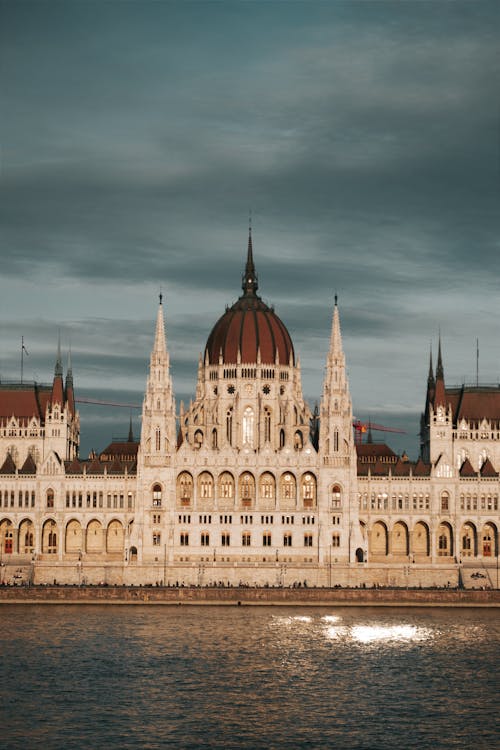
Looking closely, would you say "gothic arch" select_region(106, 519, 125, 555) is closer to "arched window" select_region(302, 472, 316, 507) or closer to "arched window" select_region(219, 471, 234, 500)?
"arched window" select_region(219, 471, 234, 500)

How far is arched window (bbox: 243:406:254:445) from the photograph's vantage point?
19725 cm

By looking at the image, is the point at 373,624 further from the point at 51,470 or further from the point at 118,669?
the point at 51,470

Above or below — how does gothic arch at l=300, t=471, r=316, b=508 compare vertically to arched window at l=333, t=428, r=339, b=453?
below

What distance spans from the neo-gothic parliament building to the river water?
20.0m

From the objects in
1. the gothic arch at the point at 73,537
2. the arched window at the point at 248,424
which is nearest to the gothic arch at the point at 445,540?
the arched window at the point at 248,424

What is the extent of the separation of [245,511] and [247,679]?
69.3m

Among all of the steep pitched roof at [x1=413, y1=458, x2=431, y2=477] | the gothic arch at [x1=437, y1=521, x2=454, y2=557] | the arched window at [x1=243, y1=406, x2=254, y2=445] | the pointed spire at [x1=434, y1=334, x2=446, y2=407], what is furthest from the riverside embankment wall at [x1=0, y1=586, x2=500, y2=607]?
the pointed spire at [x1=434, y1=334, x2=446, y2=407]

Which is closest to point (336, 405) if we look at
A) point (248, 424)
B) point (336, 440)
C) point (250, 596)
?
point (336, 440)

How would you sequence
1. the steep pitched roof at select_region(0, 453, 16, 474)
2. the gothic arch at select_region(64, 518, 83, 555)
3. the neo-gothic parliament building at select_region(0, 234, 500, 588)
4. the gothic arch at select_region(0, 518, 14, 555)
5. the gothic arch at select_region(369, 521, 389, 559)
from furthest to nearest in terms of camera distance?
the steep pitched roof at select_region(0, 453, 16, 474) → the gothic arch at select_region(369, 521, 389, 559) → the gothic arch at select_region(64, 518, 83, 555) → the gothic arch at select_region(0, 518, 14, 555) → the neo-gothic parliament building at select_region(0, 234, 500, 588)

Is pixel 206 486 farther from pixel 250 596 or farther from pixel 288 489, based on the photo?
pixel 250 596

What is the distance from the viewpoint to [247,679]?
11300 cm

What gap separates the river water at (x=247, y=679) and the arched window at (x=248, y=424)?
43.1 meters

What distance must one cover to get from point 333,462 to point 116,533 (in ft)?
98.3

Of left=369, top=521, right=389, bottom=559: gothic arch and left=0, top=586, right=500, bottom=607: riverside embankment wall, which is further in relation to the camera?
left=369, top=521, right=389, bottom=559: gothic arch
